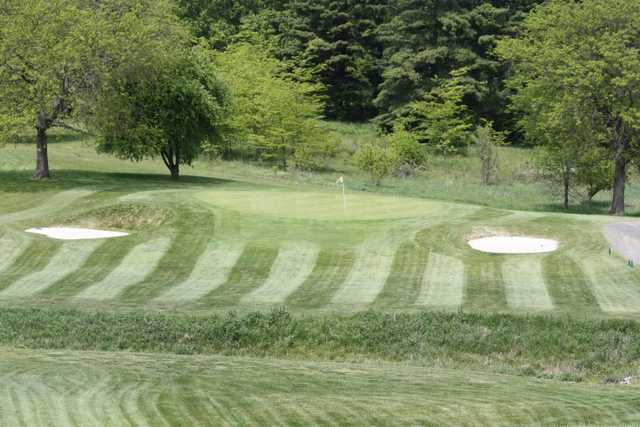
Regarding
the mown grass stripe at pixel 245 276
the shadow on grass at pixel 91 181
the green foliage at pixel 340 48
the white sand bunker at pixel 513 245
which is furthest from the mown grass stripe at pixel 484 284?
the green foliage at pixel 340 48

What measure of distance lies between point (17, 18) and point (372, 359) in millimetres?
28956

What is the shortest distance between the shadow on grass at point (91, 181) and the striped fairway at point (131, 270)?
43.7ft

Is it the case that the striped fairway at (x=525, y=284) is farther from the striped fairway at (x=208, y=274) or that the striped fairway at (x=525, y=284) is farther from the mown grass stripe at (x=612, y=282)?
the striped fairway at (x=208, y=274)

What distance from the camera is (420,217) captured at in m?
30.3

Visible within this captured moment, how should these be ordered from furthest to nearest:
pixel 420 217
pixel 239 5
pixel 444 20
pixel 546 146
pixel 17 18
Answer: pixel 239 5, pixel 444 20, pixel 546 146, pixel 17 18, pixel 420 217

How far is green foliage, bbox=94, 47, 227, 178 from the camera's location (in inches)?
1674

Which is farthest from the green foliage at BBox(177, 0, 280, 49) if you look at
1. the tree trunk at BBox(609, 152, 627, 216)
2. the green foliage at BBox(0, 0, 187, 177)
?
the tree trunk at BBox(609, 152, 627, 216)

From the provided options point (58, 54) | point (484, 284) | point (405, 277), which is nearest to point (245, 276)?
point (405, 277)

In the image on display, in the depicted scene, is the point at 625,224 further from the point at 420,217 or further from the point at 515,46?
the point at 515,46

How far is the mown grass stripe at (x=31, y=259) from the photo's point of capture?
79.4 ft

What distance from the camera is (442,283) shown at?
23.1 m

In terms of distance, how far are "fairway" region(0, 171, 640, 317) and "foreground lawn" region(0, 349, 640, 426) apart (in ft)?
20.9

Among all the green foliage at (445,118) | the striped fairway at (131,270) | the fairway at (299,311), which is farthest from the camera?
the green foliage at (445,118)

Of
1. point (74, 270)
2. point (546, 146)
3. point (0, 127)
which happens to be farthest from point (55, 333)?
point (546, 146)
